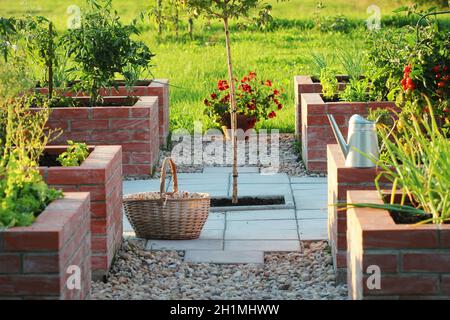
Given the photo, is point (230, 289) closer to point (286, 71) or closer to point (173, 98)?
point (173, 98)

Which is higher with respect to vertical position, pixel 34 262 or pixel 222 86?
pixel 222 86

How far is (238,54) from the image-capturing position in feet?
54.4

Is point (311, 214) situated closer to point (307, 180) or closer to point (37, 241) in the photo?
point (307, 180)

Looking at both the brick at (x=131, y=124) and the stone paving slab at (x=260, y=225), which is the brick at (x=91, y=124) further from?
the stone paving slab at (x=260, y=225)

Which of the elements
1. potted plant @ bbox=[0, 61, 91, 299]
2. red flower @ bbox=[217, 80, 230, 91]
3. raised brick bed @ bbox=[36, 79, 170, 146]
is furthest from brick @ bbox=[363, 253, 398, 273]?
red flower @ bbox=[217, 80, 230, 91]

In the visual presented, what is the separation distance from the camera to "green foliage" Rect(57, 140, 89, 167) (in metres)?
6.18

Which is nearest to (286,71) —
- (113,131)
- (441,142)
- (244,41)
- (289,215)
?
(244,41)

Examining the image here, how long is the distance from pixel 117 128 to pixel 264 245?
8.80 feet

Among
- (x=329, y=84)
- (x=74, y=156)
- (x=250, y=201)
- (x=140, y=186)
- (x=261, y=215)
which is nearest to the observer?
(x=74, y=156)

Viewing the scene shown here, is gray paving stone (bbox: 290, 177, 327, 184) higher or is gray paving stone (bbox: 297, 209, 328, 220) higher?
gray paving stone (bbox: 290, 177, 327, 184)

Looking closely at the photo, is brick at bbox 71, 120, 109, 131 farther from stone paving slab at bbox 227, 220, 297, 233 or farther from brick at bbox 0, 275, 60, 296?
brick at bbox 0, 275, 60, 296

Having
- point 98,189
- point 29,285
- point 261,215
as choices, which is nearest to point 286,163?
point 261,215

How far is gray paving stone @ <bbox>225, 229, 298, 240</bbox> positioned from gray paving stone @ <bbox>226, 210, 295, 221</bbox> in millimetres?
380

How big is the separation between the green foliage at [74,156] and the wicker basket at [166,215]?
1.88 ft
